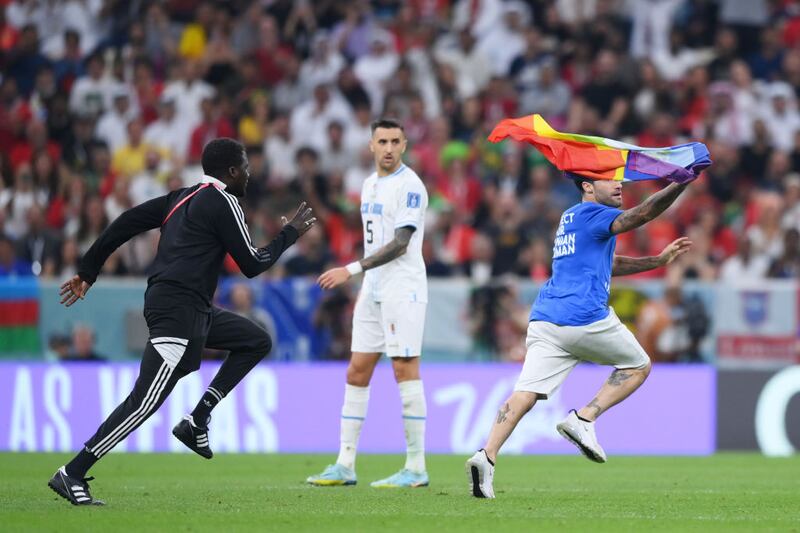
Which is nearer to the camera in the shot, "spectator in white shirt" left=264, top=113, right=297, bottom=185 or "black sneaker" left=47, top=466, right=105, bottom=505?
"black sneaker" left=47, top=466, right=105, bottom=505

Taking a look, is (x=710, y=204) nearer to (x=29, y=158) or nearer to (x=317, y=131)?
(x=317, y=131)

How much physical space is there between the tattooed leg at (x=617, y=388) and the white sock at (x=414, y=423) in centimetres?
172

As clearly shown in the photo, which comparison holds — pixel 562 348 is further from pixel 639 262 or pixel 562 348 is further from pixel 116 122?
pixel 116 122

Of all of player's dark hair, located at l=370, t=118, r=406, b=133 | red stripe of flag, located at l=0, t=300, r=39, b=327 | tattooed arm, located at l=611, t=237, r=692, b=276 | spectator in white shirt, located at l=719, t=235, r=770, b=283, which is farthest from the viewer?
spectator in white shirt, located at l=719, t=235, r=770, b=283

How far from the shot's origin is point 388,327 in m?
11.3

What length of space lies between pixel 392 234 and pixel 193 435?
254 centimetres

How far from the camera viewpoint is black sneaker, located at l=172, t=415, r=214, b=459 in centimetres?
983

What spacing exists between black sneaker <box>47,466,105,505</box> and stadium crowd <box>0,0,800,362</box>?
9.10m

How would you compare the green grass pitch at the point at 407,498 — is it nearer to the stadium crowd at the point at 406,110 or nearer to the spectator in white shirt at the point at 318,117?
the stadium crowd at the point at 406,110

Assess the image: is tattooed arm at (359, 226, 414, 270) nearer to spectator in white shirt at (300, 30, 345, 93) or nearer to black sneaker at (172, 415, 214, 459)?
black sneaker at (172, 415, 214, 459)

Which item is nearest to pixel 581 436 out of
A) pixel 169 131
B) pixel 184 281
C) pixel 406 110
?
pixel 184 281

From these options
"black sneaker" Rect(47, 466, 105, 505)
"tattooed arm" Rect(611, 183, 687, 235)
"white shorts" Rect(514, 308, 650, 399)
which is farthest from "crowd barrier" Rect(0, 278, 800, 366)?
"black sneaker" Rect(47, 466, 105, 505)

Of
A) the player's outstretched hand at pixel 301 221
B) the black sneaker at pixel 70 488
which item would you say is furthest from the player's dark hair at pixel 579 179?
the black sneaker at pixel 70 488

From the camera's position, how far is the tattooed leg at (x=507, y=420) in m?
9.75
